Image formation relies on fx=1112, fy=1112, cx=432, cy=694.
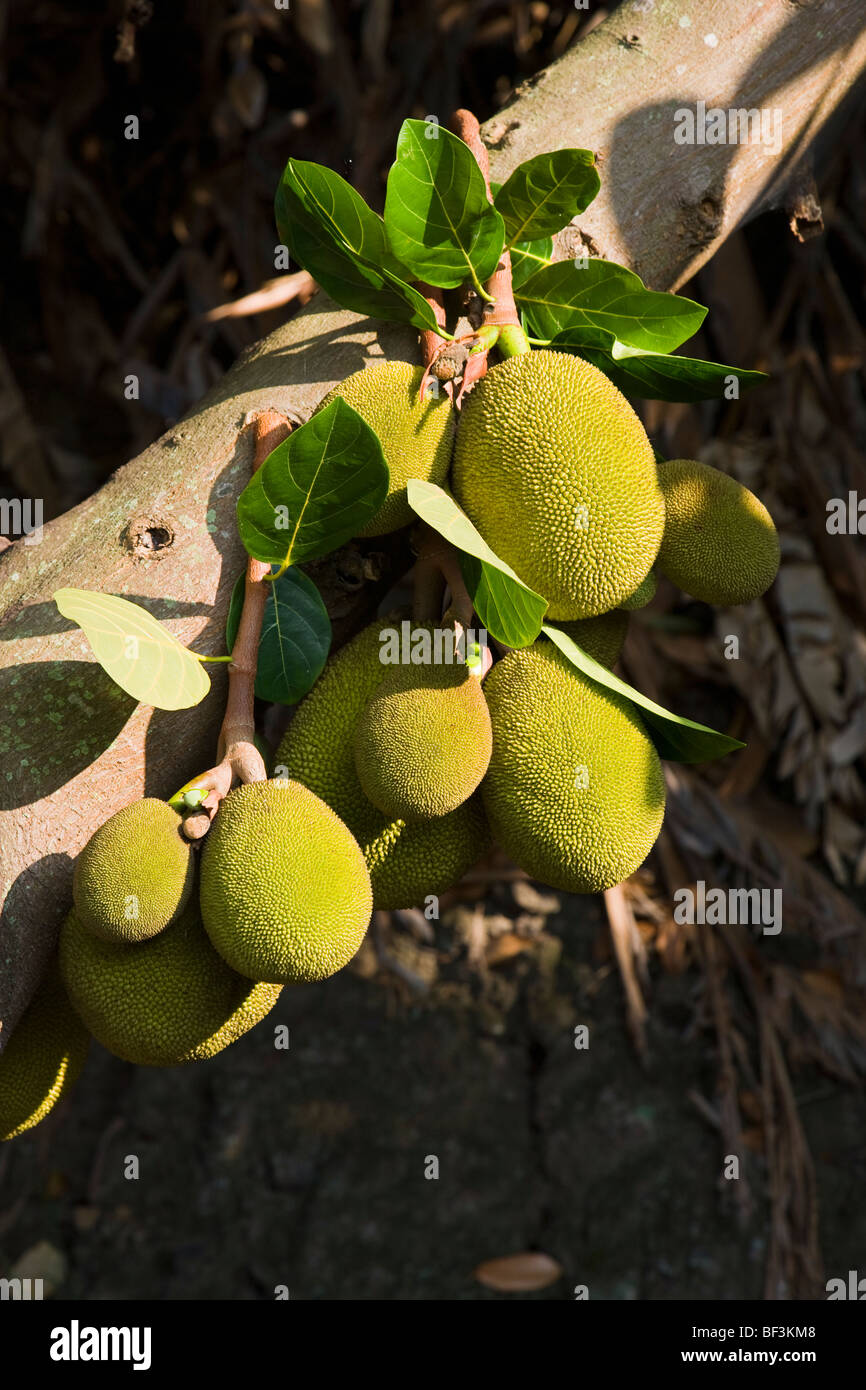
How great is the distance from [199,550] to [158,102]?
1.44m

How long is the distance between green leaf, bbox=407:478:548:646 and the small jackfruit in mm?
47

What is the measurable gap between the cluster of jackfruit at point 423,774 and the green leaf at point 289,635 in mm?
18

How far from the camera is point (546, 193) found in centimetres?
77

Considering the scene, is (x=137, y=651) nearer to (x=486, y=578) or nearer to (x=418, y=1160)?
(x=486, y=578)

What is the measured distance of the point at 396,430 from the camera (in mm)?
726

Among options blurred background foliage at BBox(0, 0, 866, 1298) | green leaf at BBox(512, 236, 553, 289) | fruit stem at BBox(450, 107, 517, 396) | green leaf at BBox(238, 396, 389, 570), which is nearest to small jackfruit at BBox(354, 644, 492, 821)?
green leaf at BBox(238, 396, 389, 570)

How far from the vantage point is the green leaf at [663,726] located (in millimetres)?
749

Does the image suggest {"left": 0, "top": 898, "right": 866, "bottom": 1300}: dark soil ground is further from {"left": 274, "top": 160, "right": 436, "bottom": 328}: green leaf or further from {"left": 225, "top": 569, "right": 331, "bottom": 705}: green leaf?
{"left": 274, "top": 160, "right": 436, "bottom": 328}: green leaf

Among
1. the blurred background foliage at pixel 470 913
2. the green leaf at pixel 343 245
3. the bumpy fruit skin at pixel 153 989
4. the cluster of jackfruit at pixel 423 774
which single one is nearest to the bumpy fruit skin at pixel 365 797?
the cluster of jackfruit at pixel 423 774

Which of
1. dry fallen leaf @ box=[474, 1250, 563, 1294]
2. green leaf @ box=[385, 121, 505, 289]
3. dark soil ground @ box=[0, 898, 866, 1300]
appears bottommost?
dry fallen leaf @ box=[474, 1250, 563, 1294]

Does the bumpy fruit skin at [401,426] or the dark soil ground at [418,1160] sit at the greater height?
the bumpy fruit skin at [401,426]

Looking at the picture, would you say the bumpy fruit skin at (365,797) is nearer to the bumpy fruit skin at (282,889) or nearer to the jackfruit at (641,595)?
the bumpy fruit skin at (282,889)

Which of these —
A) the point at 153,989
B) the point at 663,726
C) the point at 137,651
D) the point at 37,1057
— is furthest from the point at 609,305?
the point at 37,1057

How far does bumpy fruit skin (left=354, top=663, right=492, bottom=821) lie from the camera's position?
2.21 feet
